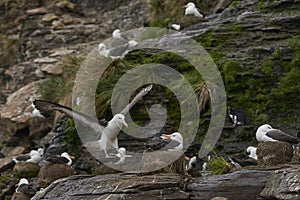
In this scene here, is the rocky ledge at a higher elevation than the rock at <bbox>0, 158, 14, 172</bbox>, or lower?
higher

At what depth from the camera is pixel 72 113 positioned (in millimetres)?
13031

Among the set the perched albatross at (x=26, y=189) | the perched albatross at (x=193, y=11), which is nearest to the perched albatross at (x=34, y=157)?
the perched albatross at (x=26, y=189)

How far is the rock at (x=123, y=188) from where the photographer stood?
9023 millimetres

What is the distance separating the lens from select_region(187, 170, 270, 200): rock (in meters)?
8.72

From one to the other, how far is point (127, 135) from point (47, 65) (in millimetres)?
10116

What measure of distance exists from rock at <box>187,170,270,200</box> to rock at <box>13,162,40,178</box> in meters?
7.20

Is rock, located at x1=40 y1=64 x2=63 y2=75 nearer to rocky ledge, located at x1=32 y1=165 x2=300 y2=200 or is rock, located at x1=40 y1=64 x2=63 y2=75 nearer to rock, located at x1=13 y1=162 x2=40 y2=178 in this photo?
rock, located at x1=13 y1=162 x2=40 y2=178

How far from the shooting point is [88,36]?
26.3m

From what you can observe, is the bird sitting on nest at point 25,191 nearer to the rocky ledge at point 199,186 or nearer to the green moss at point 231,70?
the rocky ledge at point 199,186

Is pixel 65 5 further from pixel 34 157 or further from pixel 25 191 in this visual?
pixel 25 191

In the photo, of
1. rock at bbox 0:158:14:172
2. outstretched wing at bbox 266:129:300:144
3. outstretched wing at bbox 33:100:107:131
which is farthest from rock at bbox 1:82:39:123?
outstretched wing at bbox 266:129:300:144

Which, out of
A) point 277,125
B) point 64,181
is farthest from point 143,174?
point 277,125

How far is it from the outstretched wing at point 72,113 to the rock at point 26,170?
2214 millimetres

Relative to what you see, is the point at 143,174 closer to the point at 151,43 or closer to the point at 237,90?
the point at 237,90
